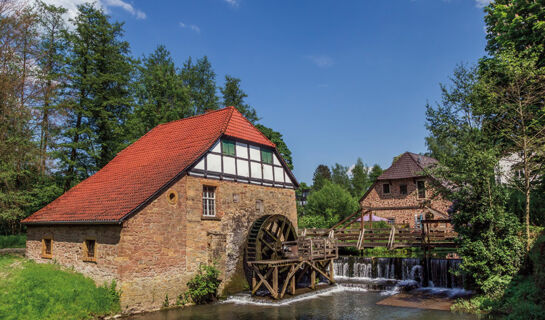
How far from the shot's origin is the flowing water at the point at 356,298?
11.5 metres

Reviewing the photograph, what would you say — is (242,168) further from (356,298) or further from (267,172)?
(356,298)

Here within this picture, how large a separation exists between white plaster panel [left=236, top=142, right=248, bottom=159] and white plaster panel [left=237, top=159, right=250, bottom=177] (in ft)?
0.79

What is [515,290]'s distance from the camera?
10.4 m

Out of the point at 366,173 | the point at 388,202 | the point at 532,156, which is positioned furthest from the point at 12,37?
the point at 366,173

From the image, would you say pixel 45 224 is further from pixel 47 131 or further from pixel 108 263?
pixel 47 131

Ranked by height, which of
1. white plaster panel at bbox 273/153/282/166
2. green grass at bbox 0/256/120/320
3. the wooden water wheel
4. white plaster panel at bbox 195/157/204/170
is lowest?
green grass at bbox 0/256/120/320

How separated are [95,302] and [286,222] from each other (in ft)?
28.2

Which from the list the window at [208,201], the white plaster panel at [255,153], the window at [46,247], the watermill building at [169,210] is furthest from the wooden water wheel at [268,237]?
the window at [46,247]

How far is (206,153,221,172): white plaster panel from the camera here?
1523cm

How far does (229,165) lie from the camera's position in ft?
53.0

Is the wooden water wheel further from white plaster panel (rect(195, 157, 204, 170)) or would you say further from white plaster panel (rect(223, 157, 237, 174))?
white plaster panel (rect(195, 157, 204, 170))

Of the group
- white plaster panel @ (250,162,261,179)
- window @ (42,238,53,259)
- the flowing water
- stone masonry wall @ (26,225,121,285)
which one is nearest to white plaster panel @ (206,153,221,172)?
white plaster panel @ (250,162,261,179)

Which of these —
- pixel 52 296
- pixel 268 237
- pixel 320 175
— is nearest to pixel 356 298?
pixel 268 237

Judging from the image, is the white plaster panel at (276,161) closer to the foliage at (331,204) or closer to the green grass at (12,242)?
the green grass at (12,242)
